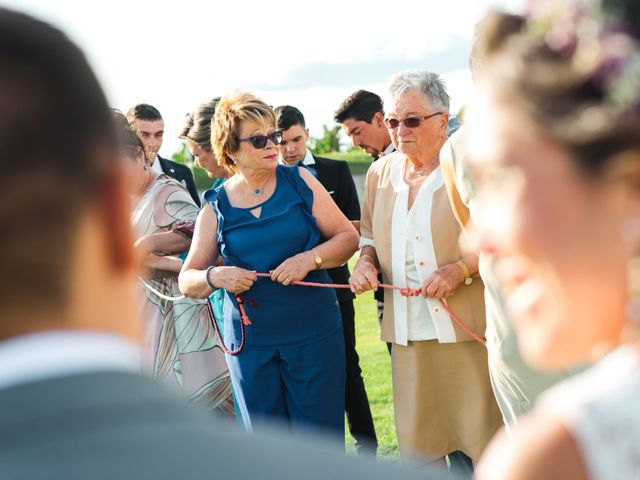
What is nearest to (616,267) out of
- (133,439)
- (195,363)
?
(133,439)

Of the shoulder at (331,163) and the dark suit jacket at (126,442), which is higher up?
the dark suit jacket at (126,442)

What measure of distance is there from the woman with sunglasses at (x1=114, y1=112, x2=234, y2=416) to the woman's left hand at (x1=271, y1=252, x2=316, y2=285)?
1.00 m

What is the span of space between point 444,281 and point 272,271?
3.42 feet

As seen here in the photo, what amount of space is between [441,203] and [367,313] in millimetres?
9057

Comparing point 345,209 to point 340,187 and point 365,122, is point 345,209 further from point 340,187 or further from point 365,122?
point 365,122

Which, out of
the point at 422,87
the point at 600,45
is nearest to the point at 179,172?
the point at 422,87

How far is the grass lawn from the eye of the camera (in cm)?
691

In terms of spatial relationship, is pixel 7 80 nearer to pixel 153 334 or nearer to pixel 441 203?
pixel 441 203

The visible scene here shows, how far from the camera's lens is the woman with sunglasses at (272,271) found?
5.27 m

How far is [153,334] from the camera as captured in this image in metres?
5.93

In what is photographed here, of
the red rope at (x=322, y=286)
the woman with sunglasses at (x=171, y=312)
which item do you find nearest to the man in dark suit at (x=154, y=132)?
the woman with sunglasses at (x=171, y=312)

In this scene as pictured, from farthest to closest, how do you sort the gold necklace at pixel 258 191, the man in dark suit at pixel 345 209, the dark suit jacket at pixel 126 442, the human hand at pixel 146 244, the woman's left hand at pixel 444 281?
the man in dark suit at pixel 345 209 → the human hand at pixel 146 244 → the gold necklace at pixel 258 191 → the woman's left hand at pixel 444 281 → the dark suit jacket at pixel 126 442

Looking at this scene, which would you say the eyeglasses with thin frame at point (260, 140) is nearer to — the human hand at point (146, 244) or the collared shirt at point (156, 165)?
A: the human hand at point (146, 244)

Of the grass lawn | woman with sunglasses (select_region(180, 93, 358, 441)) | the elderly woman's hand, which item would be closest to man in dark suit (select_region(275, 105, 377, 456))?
the grass lawn
